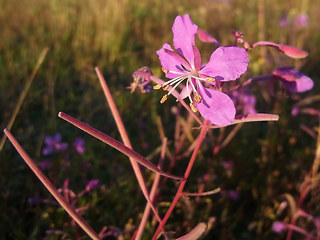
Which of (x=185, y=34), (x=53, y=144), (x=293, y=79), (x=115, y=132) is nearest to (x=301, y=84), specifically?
(x=293, y=79)

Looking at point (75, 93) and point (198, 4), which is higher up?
point (198, 4)

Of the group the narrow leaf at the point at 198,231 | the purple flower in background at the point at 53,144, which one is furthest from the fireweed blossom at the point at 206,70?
the purple flower in background at the point at 53,144

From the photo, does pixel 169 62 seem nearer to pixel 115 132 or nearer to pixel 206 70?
pixel 206 70

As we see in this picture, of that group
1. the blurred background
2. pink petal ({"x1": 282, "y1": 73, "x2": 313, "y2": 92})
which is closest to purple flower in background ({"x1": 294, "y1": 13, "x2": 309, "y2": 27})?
the blurred background

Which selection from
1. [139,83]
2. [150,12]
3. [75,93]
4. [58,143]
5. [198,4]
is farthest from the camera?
[198,4]

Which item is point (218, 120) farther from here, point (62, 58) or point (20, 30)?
point (20, 30)

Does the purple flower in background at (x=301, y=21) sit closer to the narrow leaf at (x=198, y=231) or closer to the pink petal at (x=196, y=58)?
the pink petal at (x=196, y=58)

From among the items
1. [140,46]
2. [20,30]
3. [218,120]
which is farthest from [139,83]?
[20,30]
